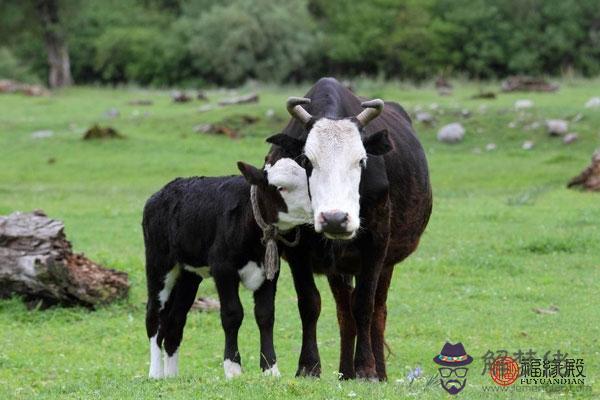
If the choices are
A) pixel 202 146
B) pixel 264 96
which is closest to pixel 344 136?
pixel 202 146

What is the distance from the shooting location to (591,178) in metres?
22.7

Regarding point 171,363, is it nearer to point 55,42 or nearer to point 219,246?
point 219,246

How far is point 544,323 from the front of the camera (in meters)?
13.2

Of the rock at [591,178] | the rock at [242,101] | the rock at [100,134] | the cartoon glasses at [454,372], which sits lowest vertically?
the rock at [242,101]

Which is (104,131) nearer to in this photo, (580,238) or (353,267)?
(580,238)

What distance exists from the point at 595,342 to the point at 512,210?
8.43 meters

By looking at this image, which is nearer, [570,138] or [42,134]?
[570,138]

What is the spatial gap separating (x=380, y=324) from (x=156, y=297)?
204 cm

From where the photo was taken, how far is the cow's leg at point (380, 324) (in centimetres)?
989

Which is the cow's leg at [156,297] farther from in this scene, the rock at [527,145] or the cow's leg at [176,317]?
the rock at [527,145]

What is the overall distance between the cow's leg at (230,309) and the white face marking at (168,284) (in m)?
1.13

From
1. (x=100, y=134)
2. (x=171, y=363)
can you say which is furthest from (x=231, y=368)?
(x=100, y=134)

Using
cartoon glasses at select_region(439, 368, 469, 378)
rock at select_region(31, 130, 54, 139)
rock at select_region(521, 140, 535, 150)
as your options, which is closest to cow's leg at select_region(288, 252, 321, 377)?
cartoon glasses at select_region(439, 368, 469, 378)

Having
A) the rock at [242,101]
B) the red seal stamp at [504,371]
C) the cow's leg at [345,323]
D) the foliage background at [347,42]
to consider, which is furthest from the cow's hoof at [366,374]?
the foliage background at [347,42]
